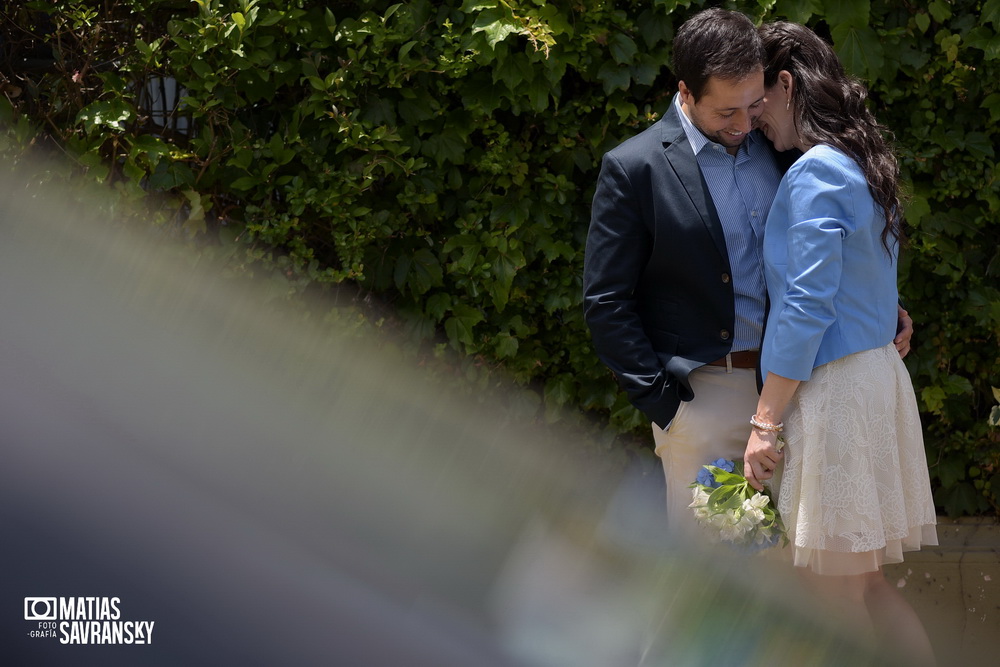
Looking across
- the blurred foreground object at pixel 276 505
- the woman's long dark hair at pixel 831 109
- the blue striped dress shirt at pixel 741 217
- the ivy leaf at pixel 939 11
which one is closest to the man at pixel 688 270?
the blue striped dress shirt at pixel 741 217

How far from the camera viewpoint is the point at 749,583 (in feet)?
9.39

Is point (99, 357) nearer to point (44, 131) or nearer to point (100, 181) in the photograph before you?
point (100, 181)

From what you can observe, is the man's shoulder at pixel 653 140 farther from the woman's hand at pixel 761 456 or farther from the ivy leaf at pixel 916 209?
the ivy leaf at pixel 916 209

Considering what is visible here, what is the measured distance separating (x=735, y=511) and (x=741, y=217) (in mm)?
757

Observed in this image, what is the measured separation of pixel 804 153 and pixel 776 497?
0.87 meters

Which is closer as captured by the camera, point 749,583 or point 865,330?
point 865,330

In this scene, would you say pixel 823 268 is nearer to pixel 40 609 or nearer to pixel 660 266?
pixel 660 266

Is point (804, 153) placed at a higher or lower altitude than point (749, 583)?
higher

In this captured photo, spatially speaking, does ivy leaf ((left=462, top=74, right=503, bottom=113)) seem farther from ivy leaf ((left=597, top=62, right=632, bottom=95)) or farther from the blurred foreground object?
the blurred foreground object

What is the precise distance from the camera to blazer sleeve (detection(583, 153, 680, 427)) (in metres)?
2.52

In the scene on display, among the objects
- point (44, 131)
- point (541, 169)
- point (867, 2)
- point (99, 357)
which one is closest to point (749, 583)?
point (541, 169)

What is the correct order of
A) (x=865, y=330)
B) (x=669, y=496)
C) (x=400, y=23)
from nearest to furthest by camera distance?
Answer: (x=865, y=330) < (x=669, y=496) < (x=400, y=23)

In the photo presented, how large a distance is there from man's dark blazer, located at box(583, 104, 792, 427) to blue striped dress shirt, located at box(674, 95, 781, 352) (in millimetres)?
30

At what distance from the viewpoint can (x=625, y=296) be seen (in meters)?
2.55
